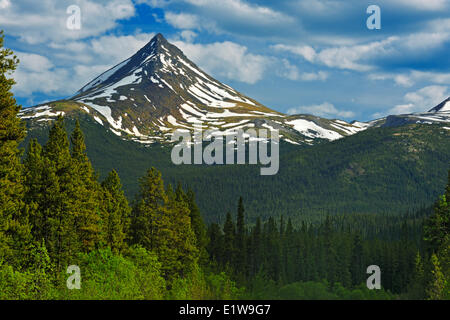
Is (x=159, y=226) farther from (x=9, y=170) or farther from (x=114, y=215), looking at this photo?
(x=9, y=170)

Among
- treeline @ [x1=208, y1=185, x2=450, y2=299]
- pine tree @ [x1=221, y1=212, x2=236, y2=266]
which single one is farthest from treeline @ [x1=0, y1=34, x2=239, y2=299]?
pine tree @ [x1=221, y1=212, x2=236, y2=266]

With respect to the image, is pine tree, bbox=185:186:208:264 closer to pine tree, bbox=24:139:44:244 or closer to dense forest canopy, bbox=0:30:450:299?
dense forest canopy, bbox=0:30:450:299

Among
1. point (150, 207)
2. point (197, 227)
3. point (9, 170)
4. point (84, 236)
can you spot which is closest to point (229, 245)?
point (197, 227)

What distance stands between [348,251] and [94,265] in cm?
10839

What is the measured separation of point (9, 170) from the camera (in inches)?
1422

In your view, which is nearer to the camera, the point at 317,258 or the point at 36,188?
the point at 36,188

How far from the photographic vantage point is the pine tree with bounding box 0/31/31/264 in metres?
34.8

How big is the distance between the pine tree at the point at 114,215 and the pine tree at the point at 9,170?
1763 cm

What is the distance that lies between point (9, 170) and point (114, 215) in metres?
23.3

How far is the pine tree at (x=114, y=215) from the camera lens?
5769 centimetres

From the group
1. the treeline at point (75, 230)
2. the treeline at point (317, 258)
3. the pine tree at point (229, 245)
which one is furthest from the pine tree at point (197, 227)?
the pine tree at point (229, 245)

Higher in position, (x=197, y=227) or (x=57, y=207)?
(x=57, y=207)

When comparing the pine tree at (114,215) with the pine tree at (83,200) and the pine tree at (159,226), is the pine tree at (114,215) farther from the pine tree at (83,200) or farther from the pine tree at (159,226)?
the pine tree at (83,200)

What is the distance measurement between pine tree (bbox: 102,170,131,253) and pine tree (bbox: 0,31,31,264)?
17.6 meters
